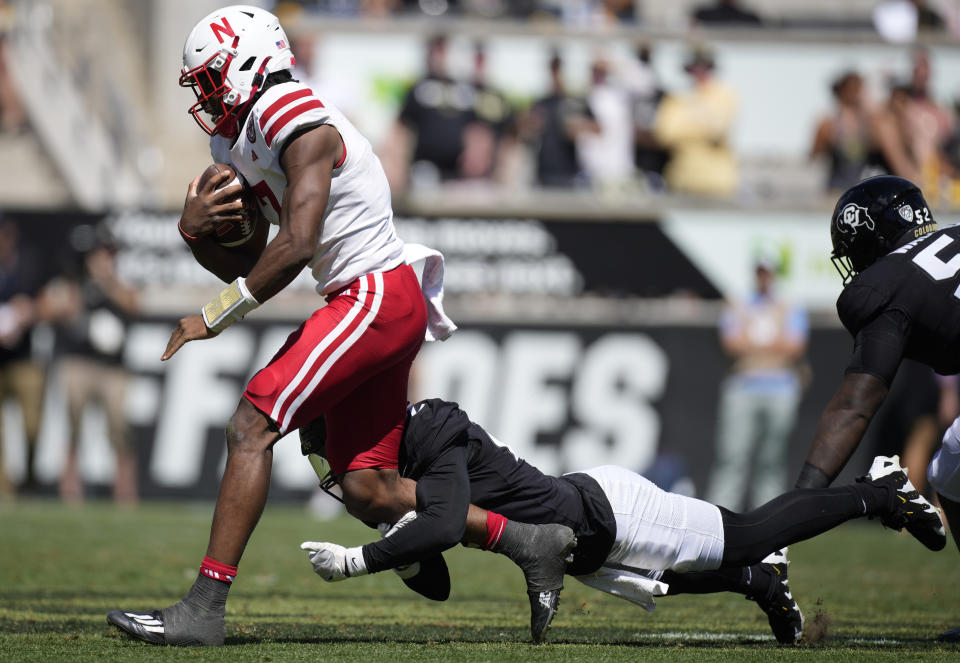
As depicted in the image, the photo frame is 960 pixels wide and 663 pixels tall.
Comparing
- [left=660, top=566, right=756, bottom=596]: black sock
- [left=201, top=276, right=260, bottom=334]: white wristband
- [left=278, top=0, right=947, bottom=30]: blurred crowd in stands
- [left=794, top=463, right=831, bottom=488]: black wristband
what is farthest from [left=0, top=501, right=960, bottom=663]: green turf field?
[left=278, top=0, right=947, bottom=30]: blurred crowd in stands

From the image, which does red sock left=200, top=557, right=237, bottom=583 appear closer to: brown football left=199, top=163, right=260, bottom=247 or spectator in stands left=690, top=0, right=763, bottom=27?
brown football left=199, top=163, right=260, bottom=247

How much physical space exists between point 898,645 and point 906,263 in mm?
1401

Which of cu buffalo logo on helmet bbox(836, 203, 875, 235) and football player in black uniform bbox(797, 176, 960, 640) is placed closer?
football player in black uniform bbox(797, 176, 960, 640)

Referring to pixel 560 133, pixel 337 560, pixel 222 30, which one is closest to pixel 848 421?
pixel 337 560

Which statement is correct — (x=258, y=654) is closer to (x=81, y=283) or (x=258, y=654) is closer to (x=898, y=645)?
(x=898, y=645)

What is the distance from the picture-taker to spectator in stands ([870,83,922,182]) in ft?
44.1

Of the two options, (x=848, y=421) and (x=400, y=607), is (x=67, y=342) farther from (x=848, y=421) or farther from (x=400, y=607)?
(x=848, y=421)

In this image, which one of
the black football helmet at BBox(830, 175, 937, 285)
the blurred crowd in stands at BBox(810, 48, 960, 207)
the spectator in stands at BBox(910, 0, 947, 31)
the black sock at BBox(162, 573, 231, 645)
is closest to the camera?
the black sock at BBox(162, 573, 231, 645)

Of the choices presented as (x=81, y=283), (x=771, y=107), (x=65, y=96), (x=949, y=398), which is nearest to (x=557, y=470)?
(x=949, y=398)

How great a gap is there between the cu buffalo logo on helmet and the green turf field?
1.49 meters

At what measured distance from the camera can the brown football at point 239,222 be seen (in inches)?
198

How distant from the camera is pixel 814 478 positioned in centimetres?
489

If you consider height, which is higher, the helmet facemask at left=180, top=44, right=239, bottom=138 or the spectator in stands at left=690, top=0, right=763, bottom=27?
the spectator in stands at left=690, top=0, right=763, bottom=27

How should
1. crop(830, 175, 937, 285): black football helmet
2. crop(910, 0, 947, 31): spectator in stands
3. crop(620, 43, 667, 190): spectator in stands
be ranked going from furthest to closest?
crop(910, 0, 947, 31): spectator in stands → crop(620, 43, 667, 190): spectator in stands → crop(830, 175, 937, 285): black football helmet
